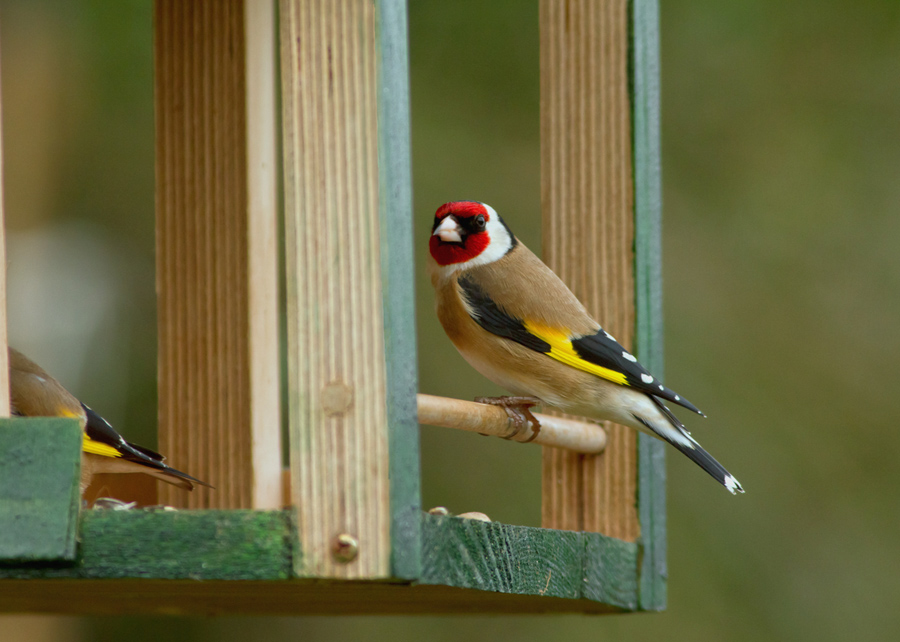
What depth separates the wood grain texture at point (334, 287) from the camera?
66.9 inches

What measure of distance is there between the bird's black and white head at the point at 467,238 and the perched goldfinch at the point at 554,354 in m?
0.16

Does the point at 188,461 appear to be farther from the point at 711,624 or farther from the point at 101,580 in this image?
the point at 711,624

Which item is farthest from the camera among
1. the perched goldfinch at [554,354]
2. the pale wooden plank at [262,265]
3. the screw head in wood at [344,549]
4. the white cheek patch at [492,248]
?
the white cheek patch at [492,248]

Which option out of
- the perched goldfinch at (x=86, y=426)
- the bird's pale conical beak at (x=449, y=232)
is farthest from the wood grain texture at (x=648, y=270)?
the perched goldfinch at (x=86, y=426)

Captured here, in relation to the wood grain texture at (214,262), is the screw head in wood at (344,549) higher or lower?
lower

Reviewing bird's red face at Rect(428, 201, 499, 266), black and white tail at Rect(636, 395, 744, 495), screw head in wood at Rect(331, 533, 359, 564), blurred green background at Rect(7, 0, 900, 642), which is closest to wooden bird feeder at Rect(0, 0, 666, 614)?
screw head in wood at Rect(331, 533, 359, 564)

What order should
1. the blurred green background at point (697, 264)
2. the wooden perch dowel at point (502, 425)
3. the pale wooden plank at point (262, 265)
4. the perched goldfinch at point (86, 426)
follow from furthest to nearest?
1. the blurred green background at point (697, 264)
2. the pale wooden plank at point (262, 265)
3. the perched goldfinch at point (86, 426)
4. the wooden perch dowel at point (502, 425)

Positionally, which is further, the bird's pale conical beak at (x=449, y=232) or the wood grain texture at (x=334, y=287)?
the bird's pale conical beak at (x=449, y=232)

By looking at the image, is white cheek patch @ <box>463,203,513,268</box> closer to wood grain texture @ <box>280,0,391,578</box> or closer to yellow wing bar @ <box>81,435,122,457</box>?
yellow wing bar @ <box>81,435,122,457</box>

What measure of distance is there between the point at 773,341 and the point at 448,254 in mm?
2842

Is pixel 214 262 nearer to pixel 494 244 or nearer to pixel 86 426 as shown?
pixel 86 426

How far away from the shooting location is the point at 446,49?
238 inches

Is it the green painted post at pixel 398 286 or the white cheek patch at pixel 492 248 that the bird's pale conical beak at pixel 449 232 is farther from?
the green painted post at pixel 398 286

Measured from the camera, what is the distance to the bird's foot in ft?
8.57
